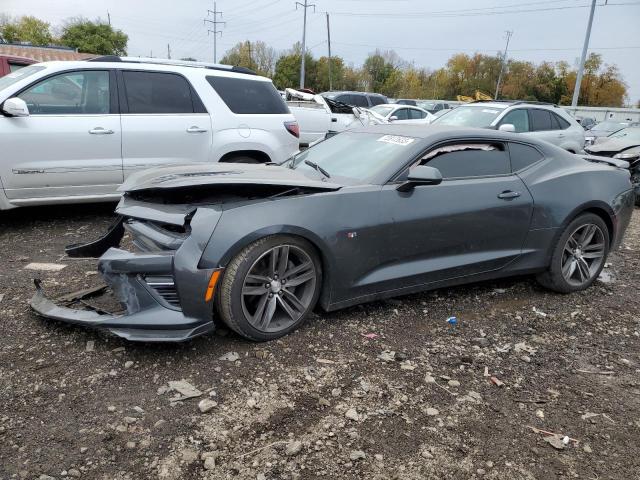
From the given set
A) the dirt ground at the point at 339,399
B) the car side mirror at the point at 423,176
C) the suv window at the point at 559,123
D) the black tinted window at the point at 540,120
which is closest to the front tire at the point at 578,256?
the dirt ground at the point at 339,399

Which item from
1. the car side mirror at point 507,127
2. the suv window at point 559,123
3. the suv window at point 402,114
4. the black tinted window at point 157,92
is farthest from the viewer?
the suv window at point 402,114

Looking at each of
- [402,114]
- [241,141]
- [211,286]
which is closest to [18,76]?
[241,141]

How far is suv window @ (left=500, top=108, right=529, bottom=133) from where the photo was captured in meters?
9.66

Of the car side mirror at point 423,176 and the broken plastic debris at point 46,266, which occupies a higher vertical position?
the car side mirror at point 423,176

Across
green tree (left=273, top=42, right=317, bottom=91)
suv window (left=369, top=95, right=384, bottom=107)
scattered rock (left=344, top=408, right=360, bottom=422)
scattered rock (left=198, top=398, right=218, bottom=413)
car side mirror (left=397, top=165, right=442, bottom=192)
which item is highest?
green tree (left=273, top=42, right=317, bottom=91)

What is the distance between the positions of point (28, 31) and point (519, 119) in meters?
83.0

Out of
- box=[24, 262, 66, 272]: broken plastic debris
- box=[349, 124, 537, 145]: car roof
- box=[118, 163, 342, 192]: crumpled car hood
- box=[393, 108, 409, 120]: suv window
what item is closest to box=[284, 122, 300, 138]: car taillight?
box=[349, 124, 537, 145]: car roof

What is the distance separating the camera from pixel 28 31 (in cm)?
7362

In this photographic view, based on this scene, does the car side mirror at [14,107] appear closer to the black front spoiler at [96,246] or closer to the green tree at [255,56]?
the black front spoiler at [96,246]

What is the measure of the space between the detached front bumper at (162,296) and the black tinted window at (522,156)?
2816mm

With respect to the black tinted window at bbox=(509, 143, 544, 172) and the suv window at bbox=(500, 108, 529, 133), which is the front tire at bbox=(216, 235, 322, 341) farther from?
the suv window at bbox=(500, 108, 529, 133)

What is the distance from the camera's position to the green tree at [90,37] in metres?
68.1

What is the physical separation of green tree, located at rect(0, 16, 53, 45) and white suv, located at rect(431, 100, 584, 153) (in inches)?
3079

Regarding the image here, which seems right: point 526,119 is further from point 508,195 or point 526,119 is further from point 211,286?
point 211,286
